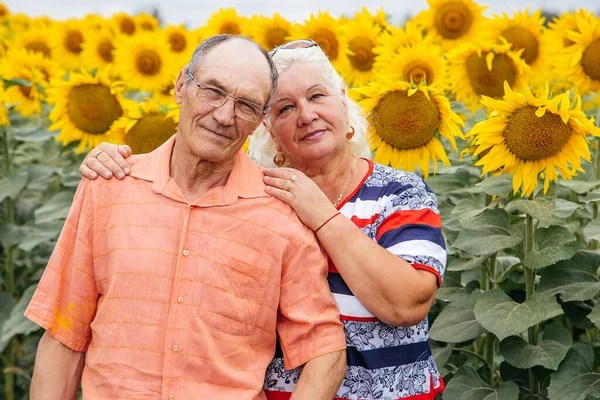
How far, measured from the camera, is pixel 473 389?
10.3 feet

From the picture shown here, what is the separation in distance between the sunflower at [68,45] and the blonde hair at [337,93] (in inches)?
157

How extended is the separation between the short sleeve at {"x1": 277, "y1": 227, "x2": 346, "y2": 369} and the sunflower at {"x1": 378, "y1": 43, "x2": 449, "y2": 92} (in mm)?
1998

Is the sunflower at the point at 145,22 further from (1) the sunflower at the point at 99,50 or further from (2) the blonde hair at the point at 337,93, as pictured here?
(2) the blonde hair at the point at 337,93

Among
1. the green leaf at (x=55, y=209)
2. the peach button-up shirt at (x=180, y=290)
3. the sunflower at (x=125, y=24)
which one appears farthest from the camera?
the sunflower at (x=125, y=24)

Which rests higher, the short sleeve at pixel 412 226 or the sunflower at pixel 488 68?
the sunflower at pixel 488 68

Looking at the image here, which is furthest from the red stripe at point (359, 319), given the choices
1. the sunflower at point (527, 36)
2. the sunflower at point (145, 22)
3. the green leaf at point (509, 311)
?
the sunflower at point (145, 22)

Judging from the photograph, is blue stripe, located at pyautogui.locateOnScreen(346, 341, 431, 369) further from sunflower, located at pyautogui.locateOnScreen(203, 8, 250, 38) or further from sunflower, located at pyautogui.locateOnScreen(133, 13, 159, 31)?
sunflower, located at pyautogui.locateOnScreen(133, 13, 159, 31)

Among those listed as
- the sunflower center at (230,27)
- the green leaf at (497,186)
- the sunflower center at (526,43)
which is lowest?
the green leaf at (497,186)

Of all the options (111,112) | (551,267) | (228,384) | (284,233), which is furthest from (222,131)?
(111,112)

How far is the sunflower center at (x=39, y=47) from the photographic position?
6.62 m

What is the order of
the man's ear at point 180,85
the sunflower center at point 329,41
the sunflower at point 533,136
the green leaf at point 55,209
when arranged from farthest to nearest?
1. the sunflower center at point 329,41
2. the green leaf at point 55,209
3. the sunflower at point 533,136
4. the man's ear at point 180,85

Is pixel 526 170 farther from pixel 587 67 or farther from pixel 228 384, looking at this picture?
pixel 587 67

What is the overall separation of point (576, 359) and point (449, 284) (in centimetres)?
63

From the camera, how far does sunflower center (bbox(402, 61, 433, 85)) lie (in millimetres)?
4379
